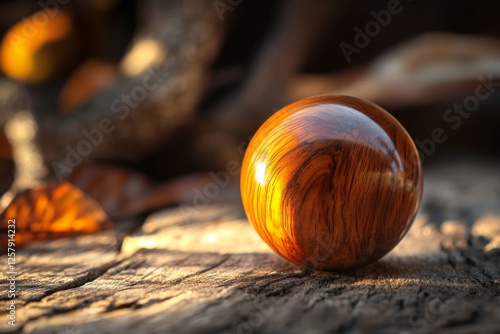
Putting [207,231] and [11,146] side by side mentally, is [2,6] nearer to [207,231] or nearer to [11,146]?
[11,146]

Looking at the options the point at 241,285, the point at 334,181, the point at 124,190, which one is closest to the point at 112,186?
the point at 124,190

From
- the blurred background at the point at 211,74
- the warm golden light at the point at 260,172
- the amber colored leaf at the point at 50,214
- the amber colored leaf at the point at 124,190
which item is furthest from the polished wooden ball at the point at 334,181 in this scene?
the blurred background at the point at 211,74

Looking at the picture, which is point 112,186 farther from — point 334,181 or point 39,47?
point 334,181

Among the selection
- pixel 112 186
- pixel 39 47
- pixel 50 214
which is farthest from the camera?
pixel 39 47

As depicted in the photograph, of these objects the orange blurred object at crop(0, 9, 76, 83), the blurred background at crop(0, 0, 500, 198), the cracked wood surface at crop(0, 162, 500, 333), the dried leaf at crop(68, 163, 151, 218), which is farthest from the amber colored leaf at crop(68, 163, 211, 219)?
the orange blurred object at crop(0, 9, 76, 83)

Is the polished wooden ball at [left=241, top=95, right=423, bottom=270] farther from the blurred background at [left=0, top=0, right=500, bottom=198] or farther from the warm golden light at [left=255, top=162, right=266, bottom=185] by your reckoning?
the blurred background at [left=0, top=0, right=500, bottom=198]

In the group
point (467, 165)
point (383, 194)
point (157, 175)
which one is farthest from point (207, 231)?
point (467, 165)

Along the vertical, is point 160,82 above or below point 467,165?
above
